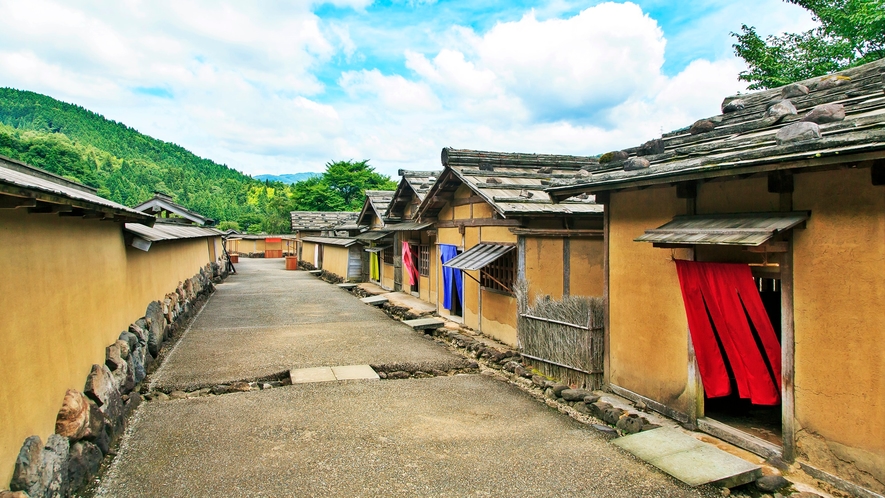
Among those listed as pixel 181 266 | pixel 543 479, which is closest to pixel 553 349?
pixel 543 479

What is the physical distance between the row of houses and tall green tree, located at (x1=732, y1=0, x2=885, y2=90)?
1264cm

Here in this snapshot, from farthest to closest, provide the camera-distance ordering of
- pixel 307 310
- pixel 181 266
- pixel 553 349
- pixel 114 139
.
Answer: pixel 114 139 → pixel 307 310 → pixel 181 266 → pixel 553 349

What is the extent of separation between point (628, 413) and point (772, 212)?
3199 mm

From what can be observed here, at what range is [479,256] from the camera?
11617 millimetres

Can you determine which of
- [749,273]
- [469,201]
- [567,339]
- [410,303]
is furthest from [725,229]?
[410,303]

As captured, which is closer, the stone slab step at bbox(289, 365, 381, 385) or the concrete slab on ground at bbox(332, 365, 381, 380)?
the stone slab step at bbox(289, 365, 381, 385)

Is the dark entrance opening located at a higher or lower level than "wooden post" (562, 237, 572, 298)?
lower

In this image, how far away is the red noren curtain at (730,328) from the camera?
5.65m

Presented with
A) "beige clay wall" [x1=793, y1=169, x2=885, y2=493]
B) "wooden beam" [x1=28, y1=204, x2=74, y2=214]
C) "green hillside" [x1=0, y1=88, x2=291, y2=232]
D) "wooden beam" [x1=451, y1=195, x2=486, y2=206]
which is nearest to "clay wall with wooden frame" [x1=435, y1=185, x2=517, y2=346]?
"wooden beam" [x1=451, y1=195, x2=486, y2=206]

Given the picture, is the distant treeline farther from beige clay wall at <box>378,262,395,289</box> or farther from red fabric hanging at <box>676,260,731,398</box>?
red fabric hanging at <box>676,260,731,398</box>

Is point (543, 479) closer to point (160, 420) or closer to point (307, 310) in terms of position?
point (160, 420)

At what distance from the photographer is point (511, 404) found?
307 inches

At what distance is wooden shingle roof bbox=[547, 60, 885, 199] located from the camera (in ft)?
15.1

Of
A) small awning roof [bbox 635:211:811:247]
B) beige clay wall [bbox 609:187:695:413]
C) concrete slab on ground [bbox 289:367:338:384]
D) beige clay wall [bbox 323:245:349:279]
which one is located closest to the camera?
small awning roof [bbox 635:211:811:247]
